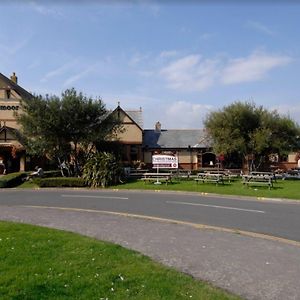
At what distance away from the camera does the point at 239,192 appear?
922 inches

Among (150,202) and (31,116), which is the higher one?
(31,116)

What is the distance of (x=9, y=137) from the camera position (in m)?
39.8

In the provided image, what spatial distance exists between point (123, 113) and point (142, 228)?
33.0m

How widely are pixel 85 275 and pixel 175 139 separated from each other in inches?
1621

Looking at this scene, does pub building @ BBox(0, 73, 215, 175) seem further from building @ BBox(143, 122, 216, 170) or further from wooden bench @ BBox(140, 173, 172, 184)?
wooden bench @ BBox(140, 173, 172, 184)

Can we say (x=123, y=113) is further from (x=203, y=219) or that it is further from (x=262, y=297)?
(x=262, y=297)

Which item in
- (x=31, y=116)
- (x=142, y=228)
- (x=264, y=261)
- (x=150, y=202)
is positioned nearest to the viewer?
(x=264, y=261)

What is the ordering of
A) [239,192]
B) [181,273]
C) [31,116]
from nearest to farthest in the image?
[181,273], [239,192], [31,116]

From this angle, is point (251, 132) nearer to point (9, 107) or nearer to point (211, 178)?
point (211, 178)

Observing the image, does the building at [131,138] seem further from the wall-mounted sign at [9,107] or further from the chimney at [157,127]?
the wall-mounted sign at [9,107]

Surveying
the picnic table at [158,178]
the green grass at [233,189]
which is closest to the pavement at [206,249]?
the green grass at [233,189]

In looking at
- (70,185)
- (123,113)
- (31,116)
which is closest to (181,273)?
(70,185)

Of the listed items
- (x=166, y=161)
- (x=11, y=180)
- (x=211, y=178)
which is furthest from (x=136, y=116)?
(x=11, y=180)

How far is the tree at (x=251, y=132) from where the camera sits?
35.1 meters
